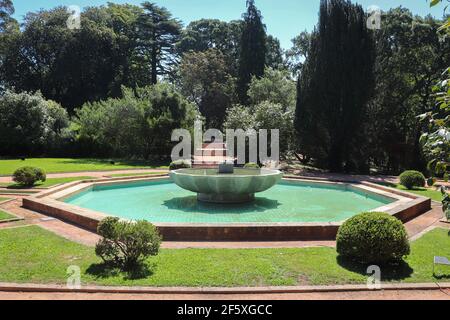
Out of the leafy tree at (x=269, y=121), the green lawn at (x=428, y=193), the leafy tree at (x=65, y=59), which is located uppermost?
the leafy tree at (x=65, y=59)

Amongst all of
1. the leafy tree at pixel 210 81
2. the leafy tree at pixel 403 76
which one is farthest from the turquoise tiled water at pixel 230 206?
the leafy tree at pixel 210 81

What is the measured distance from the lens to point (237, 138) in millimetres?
25281

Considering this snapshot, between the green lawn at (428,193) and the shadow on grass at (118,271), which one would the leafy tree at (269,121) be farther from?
the shadow on grass at (118,271)

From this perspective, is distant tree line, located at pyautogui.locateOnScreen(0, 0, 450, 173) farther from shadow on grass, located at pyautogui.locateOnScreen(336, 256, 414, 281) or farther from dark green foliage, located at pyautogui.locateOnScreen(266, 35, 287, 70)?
shadow on grass, located at pyautogui.locateOnScreen(336, 256, 414, 281)

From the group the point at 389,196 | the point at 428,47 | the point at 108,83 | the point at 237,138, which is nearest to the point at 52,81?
the point at 108,83

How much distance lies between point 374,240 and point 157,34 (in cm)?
5060

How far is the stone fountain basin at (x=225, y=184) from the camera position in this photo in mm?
12055

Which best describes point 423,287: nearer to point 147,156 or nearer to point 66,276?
point 66,276

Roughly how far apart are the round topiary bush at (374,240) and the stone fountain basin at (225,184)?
5.23 m

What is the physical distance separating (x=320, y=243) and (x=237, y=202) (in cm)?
455

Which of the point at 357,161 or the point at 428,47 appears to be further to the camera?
the point at 428,47

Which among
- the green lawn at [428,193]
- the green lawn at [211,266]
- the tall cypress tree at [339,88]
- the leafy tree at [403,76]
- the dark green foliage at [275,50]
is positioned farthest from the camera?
the dark green foliage at [275,50]

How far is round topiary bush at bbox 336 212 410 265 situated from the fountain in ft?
17.2

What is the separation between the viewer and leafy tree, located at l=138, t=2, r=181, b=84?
5094 centimetres
